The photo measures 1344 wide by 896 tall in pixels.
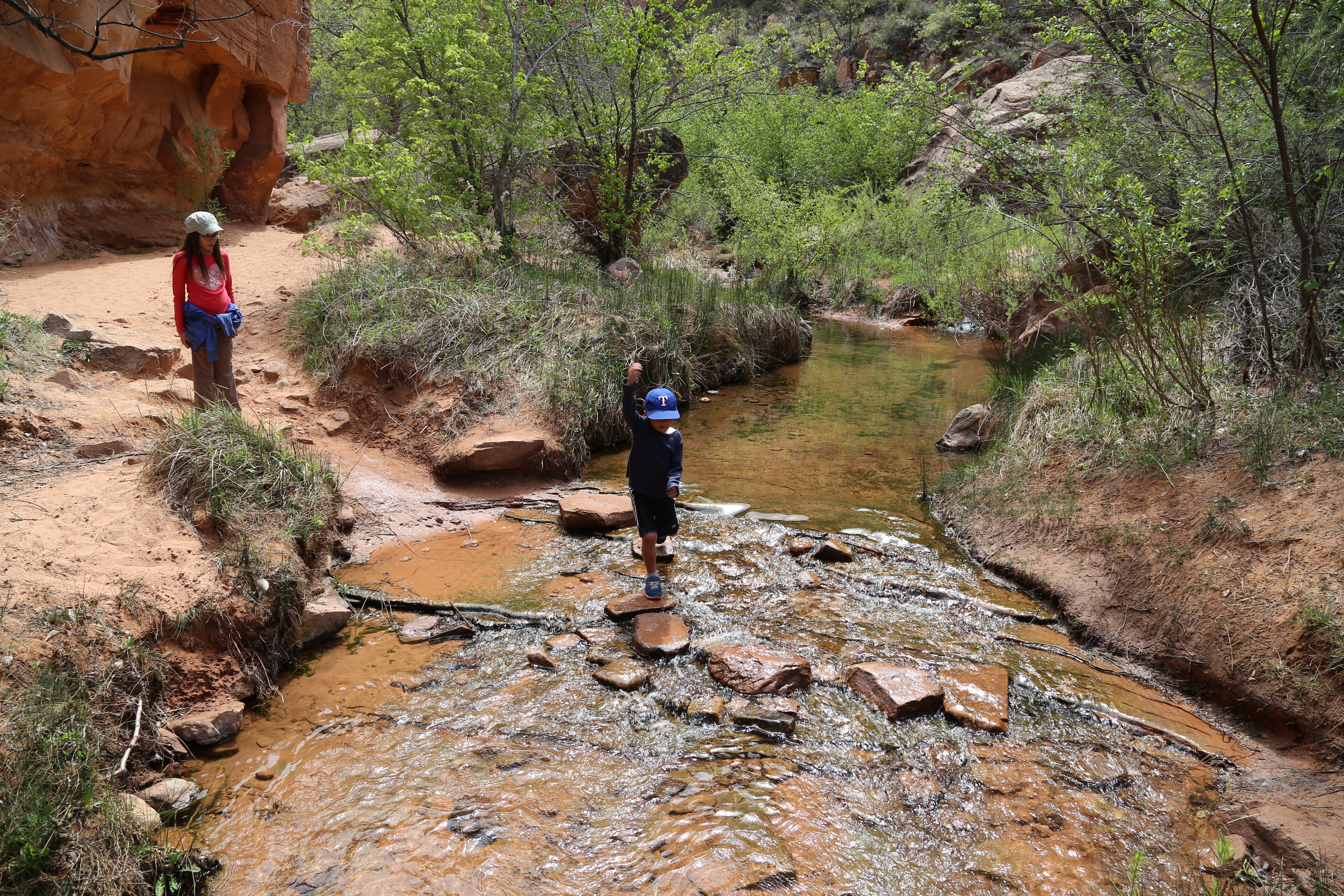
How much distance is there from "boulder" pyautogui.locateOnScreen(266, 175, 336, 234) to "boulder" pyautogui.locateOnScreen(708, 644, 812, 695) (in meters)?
11.7

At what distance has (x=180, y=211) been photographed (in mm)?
10898

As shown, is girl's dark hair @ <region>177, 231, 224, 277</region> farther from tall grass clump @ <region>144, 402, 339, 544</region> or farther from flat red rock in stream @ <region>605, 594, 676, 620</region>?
flat red rock in stream @ <region>605, 594, 676, 620</region>

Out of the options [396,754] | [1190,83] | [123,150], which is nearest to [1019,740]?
[396,754]

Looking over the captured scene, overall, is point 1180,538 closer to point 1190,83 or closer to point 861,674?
point 861,674

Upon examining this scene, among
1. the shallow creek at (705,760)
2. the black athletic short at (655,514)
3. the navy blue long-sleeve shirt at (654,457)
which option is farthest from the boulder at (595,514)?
the navy blue long-sleeve shirt at (654,457)

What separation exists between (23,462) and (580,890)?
15.3ft

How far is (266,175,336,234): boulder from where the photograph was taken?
12945 millimetres

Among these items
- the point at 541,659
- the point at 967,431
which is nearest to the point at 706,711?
the point at 541,659

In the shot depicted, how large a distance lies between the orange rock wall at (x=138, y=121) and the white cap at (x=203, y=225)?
14.8ft

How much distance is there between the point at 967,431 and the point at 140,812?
25.2 feet

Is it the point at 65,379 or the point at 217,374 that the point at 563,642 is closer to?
the point at 217,374

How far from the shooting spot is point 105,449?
505 cm

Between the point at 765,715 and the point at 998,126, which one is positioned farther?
the point at 998,126

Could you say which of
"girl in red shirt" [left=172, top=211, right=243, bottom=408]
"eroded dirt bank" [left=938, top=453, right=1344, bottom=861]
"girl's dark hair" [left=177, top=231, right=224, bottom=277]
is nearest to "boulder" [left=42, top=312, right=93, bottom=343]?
"girl in red shirt" [left=172, top=211, right=243, bottom=408]
